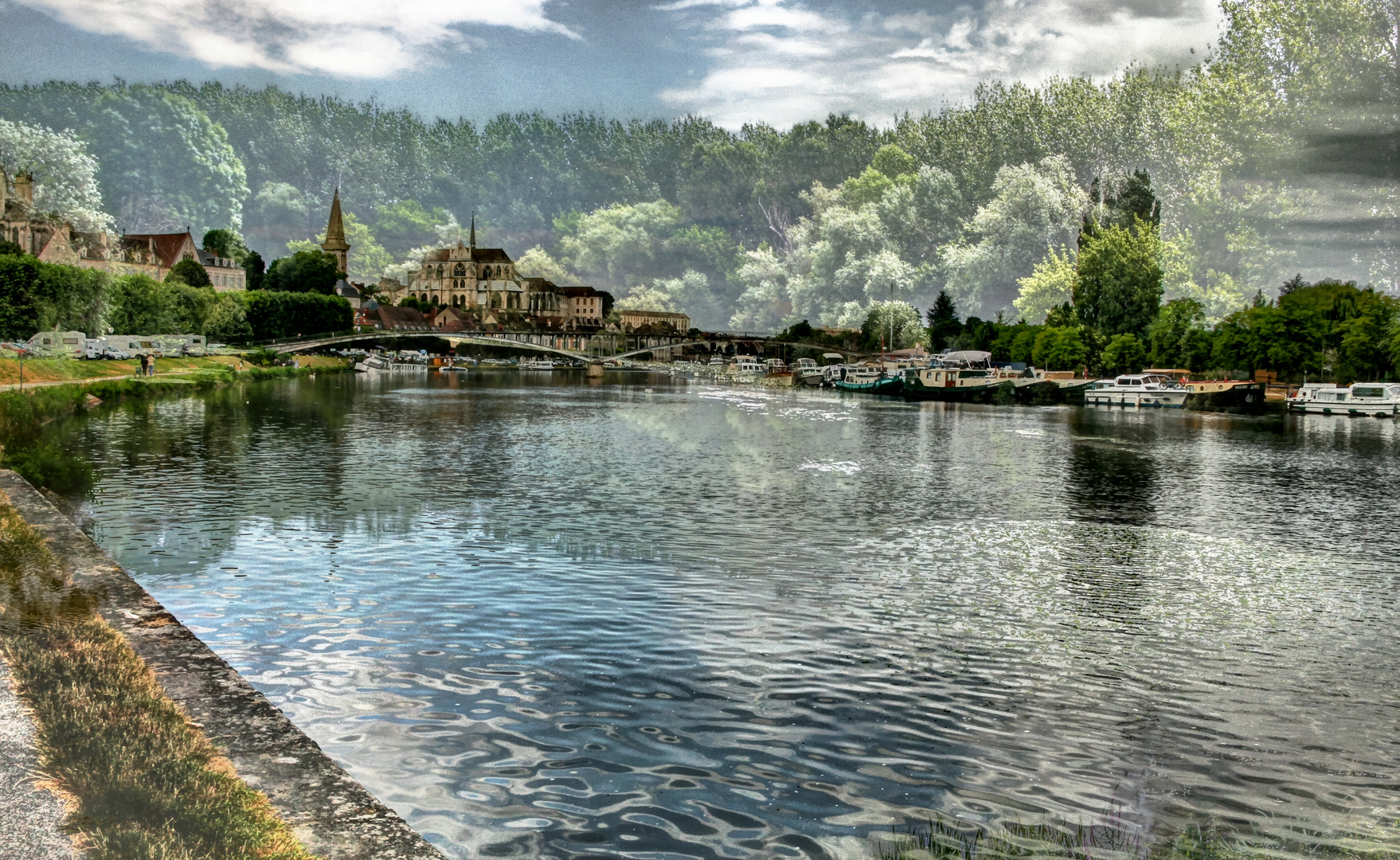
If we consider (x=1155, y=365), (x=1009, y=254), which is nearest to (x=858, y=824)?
(x=1155, y=365)

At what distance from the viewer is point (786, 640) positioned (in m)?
14.8

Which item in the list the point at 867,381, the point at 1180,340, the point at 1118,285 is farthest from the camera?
the point at 867,381

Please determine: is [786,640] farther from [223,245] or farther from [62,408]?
[223,245]

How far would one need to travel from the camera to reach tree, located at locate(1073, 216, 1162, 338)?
116 metres

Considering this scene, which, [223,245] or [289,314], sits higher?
[223,245]

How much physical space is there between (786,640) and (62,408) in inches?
1801

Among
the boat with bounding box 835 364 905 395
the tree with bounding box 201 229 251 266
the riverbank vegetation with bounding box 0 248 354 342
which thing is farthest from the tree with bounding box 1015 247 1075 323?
the tree with bounding box 201 229 251 266

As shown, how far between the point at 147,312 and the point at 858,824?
11414 cm

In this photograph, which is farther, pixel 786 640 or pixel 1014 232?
pixel 1014 232

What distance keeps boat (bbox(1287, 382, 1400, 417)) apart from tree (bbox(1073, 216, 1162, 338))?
3287cm

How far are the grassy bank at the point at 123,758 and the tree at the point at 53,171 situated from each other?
144m

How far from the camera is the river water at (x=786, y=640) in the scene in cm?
955

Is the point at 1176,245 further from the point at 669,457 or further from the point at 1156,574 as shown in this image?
the point at 1156,574

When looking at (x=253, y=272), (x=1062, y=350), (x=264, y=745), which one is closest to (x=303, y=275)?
(x=253, y=272)
